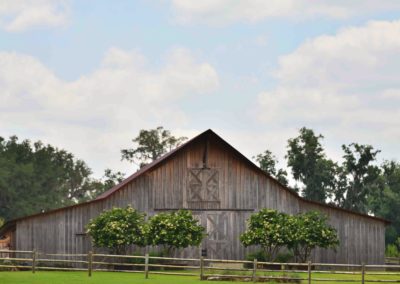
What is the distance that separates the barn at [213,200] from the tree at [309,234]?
7.13ft

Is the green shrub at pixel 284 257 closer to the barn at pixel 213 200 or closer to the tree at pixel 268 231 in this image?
the tree at pixel 268 231

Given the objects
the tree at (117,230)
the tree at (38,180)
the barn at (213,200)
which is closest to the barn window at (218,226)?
the barn at (213,200)

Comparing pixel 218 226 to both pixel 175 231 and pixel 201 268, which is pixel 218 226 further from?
pixel 201 268

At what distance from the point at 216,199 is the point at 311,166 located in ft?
119

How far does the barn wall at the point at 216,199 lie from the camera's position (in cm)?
5628

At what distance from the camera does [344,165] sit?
93188 mm

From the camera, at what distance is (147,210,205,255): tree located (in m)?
52.1

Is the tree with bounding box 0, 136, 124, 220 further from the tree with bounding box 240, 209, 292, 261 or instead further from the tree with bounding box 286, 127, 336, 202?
the tree with bounding box 240, 209, 292, 261

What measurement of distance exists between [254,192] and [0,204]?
65861mm

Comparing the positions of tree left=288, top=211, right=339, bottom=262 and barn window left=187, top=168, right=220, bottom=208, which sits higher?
barn window left=187, top=168, right=220, bottom=208

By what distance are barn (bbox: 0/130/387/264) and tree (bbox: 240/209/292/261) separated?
2454mm

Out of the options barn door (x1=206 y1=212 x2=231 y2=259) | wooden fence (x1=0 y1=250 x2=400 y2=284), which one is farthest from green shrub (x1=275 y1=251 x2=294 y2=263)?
barn door (x1=206 y1=212 x2=231 y2=259)

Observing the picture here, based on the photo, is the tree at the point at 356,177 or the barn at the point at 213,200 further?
the tree at the point at 356,177

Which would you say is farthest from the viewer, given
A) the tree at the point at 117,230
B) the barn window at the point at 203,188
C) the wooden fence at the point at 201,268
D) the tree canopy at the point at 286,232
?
the barn window at the point at 203,188
